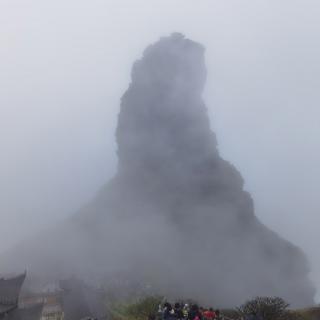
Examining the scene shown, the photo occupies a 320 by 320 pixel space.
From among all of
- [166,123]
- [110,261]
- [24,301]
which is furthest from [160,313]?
[166,123]

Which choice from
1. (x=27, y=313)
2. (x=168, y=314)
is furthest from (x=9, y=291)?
(x=168, y=314)

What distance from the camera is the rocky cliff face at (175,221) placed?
77.9 m

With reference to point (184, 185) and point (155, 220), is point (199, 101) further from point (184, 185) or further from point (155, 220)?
point (155, 220)

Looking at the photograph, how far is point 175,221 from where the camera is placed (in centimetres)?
9556

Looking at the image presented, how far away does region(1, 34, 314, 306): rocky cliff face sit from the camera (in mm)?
77875

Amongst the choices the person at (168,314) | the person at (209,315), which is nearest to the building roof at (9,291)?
the person at (168,314)

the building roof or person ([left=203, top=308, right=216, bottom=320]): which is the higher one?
the building roof

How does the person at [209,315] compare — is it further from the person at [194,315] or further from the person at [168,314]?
the person at [168,314]

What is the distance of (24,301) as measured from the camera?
4453 cm

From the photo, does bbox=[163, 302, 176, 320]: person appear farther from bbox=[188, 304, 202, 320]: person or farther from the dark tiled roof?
the dark tiled roof

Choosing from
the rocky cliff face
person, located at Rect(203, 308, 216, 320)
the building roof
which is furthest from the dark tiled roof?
the rocky cliff face

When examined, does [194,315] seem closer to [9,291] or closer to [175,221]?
[9,291]

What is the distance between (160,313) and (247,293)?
Result: 6014 cm

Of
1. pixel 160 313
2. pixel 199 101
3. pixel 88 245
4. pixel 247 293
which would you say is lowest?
pixel 160 313
